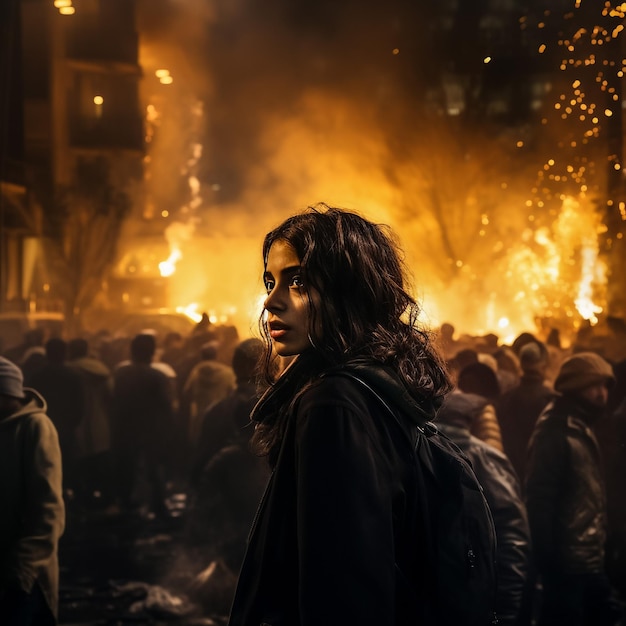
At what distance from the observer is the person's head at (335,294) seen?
1.59m

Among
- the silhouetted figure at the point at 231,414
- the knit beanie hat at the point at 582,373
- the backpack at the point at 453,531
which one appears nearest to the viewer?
the backpack at the point at 453,531

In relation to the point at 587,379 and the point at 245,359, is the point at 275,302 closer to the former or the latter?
the point at 245,359

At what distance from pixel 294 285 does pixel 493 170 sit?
343 centimetres

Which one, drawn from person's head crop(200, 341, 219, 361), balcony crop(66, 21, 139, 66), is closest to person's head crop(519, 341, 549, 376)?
person's head crop(200, 341, 219, 361)

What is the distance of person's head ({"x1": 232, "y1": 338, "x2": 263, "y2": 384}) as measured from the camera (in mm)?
4621

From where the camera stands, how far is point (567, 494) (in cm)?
433

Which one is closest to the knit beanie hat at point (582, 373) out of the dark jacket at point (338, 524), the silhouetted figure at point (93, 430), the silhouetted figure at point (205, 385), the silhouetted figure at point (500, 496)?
the silhouetted figure at point (500, 496)

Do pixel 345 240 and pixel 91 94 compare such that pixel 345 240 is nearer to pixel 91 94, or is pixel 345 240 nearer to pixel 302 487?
pixel 302 487

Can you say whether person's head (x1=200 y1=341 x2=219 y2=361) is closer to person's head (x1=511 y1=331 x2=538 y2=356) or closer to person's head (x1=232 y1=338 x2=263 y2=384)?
person's head (x1=232 y1=338 x2=263 y2=384)

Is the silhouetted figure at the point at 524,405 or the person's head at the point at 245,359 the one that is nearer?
the silhouetted figure at the point at 524,405

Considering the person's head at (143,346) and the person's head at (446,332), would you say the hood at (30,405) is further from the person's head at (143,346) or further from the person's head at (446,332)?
the person's head at (446,332)

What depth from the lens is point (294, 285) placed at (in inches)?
64.1

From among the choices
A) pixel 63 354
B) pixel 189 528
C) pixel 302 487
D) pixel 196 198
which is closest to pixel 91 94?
pixel 196 198

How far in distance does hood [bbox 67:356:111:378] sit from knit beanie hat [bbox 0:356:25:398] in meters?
0.43
